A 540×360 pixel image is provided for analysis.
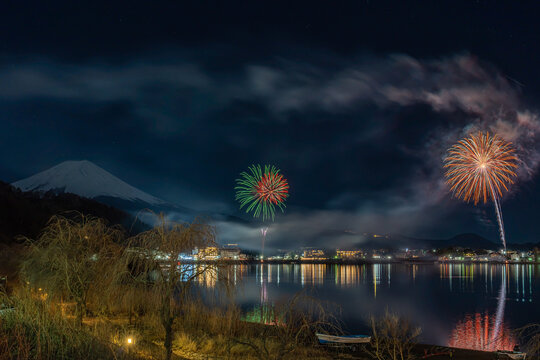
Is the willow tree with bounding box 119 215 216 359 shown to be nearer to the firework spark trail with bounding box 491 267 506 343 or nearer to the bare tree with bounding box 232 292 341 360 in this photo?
the bare tree with bounding box 232 292 341 360

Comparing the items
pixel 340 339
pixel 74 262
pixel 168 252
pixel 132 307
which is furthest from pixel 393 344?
pixel 74 262

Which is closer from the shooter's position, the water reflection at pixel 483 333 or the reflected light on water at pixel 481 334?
the reflected light on water at pixel 481 334

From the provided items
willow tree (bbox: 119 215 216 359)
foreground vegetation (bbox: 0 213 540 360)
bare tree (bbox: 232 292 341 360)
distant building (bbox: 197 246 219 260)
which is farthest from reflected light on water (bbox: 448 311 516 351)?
willow tree (bbox: 119 215 216 359)

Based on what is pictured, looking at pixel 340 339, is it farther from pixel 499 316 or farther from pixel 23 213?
pixel 23 213

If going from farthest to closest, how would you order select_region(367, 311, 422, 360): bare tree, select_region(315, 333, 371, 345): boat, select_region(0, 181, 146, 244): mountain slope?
select_region(0, 181, 146, 244): mountain slope → select_region(315, 333, 371, 345): boat → select_region(367, 311, 422, 360): bare tree

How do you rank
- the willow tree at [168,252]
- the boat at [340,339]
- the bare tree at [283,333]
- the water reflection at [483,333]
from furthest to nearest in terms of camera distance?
the water reflection at [483,333] → the boat at [340,339] → the willow tree at [168,252] → the bare tree at [283,333]

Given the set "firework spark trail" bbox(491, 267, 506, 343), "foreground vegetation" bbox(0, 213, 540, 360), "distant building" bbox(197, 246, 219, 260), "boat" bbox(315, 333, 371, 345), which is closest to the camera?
"foreground vegetation" bbox(0, 213, 540, 360)

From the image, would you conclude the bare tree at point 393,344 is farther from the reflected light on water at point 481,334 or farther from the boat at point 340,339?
the reflected light on water at point 481,334

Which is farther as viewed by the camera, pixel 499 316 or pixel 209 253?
pixel 499 316

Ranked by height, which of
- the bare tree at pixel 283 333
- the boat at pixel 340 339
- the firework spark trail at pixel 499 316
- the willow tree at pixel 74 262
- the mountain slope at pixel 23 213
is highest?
the mountain slope at pixel 23 213

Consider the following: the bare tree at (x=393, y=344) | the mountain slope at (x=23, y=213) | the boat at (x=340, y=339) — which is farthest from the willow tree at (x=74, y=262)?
the mountain slope at (x=23, y=213)
